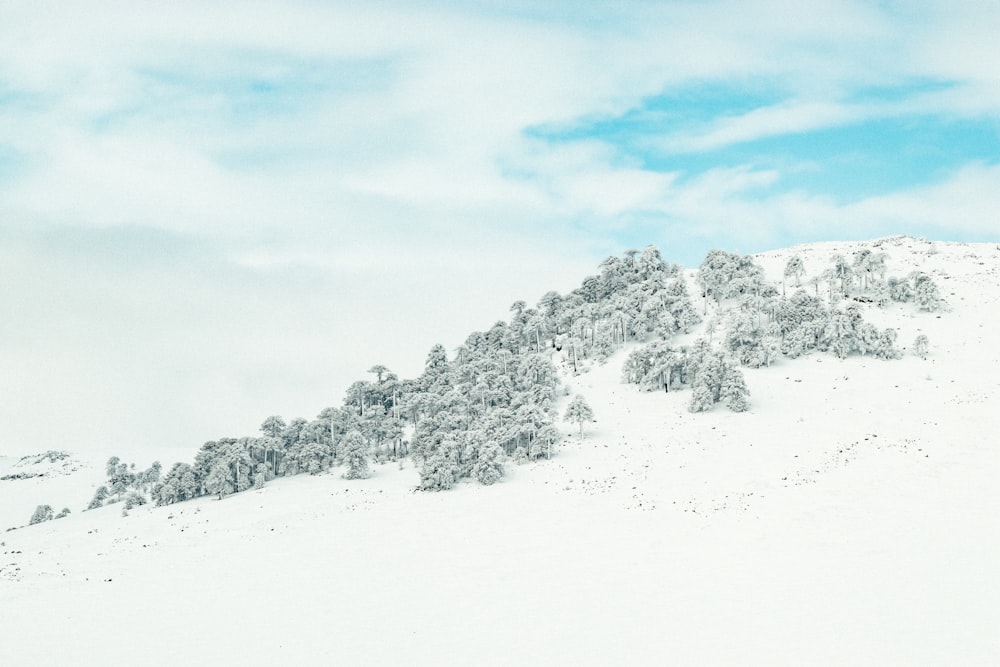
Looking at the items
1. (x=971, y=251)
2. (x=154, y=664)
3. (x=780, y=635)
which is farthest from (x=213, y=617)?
(x=971, y=251)

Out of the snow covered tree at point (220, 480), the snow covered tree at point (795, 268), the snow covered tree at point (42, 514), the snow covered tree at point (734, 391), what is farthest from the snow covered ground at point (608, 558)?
the snow covered tree at point (795, 268)

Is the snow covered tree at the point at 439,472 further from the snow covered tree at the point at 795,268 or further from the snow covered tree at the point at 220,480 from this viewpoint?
the snow covered tree at the point at 795,268

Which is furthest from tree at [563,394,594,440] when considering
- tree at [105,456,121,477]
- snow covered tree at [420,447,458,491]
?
tree at [105,456,121,477]

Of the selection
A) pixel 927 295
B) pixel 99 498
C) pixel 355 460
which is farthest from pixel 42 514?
pixel 927 295

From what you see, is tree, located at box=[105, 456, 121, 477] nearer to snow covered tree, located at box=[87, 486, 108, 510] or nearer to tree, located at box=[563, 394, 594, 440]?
snow covered tree, located at box=[87, 486, 108, 510]

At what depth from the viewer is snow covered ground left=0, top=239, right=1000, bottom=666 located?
867 inches

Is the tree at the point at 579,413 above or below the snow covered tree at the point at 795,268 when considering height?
below

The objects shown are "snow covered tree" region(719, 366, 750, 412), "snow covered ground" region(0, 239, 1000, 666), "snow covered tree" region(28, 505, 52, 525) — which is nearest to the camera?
"snow covered ground" region(0, 239, 1000, 666)

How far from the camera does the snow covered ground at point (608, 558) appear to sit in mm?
22031

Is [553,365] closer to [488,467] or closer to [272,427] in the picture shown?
[488,467]

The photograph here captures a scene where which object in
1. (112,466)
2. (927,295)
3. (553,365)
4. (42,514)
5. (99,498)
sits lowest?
(42,514)

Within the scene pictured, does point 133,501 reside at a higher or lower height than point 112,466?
lower

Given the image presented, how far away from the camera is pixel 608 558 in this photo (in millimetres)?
30391

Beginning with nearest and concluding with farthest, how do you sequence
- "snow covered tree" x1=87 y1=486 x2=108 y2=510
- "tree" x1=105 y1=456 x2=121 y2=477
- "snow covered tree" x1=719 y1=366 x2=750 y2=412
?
"snow covered tree" x1=719 y1=366 x2=750 y2=412, "snow covered tree" x1=87 y1=486 x2=108 y2=510, "tree" x1=105 y1=456 x2=121 y2=477
